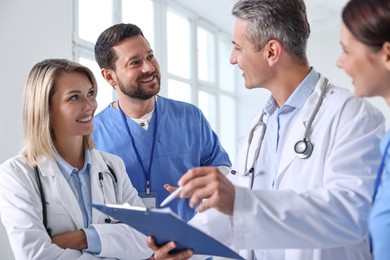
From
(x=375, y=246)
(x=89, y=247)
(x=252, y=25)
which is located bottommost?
(x=89, y=247)

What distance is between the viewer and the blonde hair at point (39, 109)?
1885mm

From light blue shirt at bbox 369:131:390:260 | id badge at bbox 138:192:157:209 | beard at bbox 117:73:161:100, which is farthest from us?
beard at bbox 117:73:161:100

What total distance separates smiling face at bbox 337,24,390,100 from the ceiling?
4.37 metres

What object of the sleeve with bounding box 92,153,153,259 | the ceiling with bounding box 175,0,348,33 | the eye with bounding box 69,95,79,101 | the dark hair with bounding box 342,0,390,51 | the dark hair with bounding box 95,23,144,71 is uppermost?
the ceiling with bounding box 175,0,348,33

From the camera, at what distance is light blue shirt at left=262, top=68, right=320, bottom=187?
158 cm

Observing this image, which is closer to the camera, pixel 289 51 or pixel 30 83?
pixel 289 51

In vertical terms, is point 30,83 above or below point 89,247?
above

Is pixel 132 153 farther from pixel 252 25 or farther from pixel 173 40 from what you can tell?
pixel 173 40

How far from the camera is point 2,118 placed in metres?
2.88

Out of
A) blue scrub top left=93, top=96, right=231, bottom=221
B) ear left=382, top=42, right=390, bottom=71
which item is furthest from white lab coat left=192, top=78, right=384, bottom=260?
blue scrub top left=93, top=96, right=231, bottom=221

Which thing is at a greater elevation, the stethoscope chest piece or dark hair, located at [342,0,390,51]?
dark hair, located at [342,0,390,51]

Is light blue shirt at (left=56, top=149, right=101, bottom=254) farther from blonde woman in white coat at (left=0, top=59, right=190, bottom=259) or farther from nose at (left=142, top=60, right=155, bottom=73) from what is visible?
nose at (left=142, top=60, right=155, bottom=73)

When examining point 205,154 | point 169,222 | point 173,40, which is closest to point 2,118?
point 205,154

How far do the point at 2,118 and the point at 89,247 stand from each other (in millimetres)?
1369
